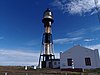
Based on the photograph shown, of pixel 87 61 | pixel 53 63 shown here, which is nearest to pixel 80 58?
pixel 87 61

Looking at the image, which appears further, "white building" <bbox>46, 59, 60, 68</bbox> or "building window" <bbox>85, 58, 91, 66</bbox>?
"white building" <bbox>46, 59, 60, 68</bbox>

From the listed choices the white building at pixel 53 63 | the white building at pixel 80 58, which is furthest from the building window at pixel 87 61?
the white building at pixel 53 63

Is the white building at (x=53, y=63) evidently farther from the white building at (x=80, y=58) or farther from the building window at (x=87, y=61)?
the building window at (x=87, y=61)

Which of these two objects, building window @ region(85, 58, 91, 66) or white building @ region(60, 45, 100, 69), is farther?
building window @ region(85, 58, 91, 66)

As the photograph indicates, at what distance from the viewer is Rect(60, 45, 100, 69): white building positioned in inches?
1559

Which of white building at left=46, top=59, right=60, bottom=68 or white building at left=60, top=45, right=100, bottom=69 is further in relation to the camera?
white building at left=46, top=59, right=60, bottom=68

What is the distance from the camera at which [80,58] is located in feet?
135

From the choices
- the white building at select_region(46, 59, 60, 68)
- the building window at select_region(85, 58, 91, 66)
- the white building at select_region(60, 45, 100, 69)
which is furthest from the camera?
the white building at select_region(46, 59, 60, 68)

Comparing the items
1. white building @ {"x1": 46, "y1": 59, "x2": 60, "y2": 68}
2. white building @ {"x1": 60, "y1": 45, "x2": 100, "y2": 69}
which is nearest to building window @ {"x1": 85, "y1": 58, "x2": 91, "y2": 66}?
white building @ {"x1": 60, "y1": 45, "x2": 100, "y2": 69}

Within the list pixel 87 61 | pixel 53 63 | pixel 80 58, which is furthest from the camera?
pixel 53 63

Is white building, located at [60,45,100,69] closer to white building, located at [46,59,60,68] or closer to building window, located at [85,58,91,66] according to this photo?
building window, located at [85,58,91,66]

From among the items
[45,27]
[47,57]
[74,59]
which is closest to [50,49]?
[47,57]

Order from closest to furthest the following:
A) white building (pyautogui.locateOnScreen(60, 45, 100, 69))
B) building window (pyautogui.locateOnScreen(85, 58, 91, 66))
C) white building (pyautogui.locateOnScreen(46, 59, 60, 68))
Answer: white building (pyautogui.locateOnScreen(60, 45, 100, 69))
building window (pyautogui.locateOnScreen(85, 58, 91, 66))
white building (pyautogui.locateOnScreen(46, 59, 60, 68))

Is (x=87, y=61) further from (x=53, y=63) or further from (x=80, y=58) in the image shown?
(x=53, y=63)
